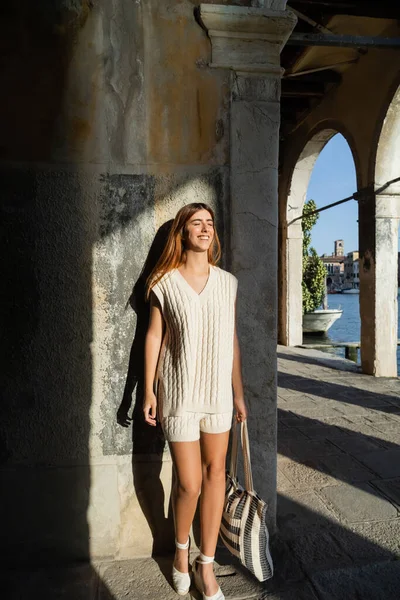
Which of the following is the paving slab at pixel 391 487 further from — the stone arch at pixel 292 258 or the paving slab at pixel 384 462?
the stone arch at pixel 292 258

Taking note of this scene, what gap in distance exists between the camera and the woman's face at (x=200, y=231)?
186cm

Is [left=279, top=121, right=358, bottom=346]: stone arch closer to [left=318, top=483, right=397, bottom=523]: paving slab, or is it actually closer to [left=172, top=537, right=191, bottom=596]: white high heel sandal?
[left=318, top=483, right=397, bottom=523]: paving slab

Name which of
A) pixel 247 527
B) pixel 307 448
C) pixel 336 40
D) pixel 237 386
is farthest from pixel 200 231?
pixel 336 40

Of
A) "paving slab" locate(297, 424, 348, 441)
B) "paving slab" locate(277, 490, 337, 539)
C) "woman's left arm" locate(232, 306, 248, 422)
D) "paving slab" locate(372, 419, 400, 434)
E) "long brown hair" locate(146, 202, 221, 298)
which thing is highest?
"long brown hair" locate(146, 202, 221, 298)

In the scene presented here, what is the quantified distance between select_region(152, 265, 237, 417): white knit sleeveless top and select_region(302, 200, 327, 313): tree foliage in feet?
31.7

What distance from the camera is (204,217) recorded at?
187cm

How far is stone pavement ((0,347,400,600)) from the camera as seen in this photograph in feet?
6.22

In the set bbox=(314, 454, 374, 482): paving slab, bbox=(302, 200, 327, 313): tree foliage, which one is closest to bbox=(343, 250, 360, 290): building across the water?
bbox=(302, 200, 327, 313): tree foliage

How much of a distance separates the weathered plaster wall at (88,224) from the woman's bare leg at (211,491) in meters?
0.35

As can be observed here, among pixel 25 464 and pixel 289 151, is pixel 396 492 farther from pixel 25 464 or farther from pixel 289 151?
pixel 289 151

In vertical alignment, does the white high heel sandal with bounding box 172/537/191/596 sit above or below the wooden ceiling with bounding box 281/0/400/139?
below

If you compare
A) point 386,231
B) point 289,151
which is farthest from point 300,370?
point 289,151

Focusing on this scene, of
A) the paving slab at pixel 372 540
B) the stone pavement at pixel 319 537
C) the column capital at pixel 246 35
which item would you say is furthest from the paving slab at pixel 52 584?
the column capital at pixel 246 35

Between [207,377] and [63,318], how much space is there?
778mm
